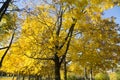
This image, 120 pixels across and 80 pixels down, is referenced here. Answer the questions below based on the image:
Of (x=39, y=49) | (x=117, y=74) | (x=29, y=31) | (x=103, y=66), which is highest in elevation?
(x=29, y=31)

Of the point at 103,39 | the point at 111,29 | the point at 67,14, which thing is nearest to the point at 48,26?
the point at 67,14

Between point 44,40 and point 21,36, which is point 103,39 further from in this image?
point 21,36

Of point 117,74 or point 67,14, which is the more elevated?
point 67,14

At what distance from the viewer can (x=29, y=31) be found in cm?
1870

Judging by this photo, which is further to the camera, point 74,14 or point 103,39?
point 103,39

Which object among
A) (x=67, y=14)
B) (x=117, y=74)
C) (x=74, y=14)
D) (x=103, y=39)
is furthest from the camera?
(x=117, y=74)

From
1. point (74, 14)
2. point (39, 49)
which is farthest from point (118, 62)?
point (74, 14)

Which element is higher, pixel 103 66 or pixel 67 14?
pixel 67 14

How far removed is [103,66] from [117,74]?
2816 cm

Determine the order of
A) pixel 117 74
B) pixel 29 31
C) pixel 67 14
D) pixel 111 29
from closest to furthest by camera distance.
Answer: pixel 67 14
pixel 29 31
pixel 111 29
pixel 117 74

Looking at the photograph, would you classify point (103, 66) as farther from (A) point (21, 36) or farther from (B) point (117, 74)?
(B) point (117, 74)

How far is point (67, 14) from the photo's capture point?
1714cm

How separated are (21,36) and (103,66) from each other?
8.84 meters

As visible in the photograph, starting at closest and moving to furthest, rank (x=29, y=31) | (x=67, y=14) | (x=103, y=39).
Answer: (x=67, y=14) → (x=29, y=31) → (x=103, y=39)
